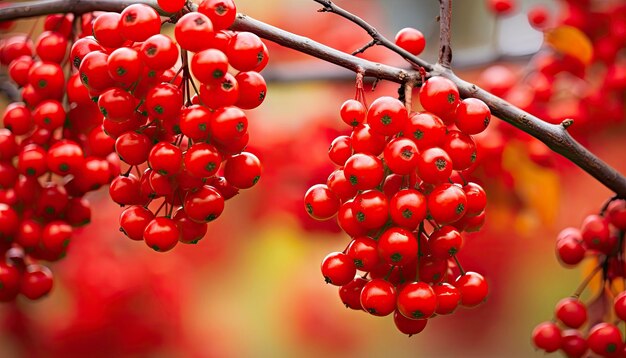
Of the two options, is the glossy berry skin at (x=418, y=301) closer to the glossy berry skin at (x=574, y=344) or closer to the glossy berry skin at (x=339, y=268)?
the glossy berry skin at (x=339, y=268)

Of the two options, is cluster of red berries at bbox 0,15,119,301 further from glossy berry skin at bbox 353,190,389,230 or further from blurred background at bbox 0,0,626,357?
blurred background at bbox 0,0,626,357

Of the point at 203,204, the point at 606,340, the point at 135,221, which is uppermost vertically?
the point at 606,340

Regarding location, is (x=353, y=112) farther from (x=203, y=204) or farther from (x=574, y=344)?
(x=574, y=344)

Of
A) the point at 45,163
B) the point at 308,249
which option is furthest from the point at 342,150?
the point at 308,249

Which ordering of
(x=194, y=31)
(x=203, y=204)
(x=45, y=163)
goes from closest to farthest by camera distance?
(x=194, y=31) < (x=203, y=204) < (x=45, y=163)

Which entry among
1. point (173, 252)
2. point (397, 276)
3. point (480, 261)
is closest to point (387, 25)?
point (480, 261)

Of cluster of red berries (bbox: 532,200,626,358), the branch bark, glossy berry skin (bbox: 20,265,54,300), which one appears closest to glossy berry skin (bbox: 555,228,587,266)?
cluster of red berries (bbox: 532,200,626,358)

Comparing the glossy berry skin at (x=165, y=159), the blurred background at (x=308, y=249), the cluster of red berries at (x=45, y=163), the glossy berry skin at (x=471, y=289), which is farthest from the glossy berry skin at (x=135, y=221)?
the blurred background at (x=308, y=249)

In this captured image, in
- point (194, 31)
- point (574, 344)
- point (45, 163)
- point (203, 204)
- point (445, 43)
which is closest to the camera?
point (194, 31)
